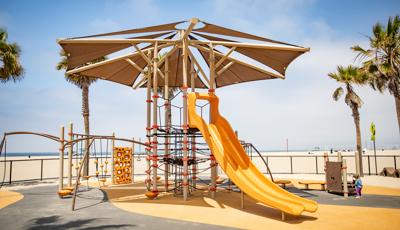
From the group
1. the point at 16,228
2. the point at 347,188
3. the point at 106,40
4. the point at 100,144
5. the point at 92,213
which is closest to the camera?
the point at 16,228

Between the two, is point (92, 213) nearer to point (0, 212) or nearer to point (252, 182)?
point (0, 212)

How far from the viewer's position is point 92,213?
9.67m

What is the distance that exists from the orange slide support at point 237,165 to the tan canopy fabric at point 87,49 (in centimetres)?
425

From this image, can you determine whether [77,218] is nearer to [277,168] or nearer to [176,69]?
[176,69]

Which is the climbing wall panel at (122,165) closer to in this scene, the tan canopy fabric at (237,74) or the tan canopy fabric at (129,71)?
the tan canopy fabric at (129,71)

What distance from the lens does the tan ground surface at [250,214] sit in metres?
8.12

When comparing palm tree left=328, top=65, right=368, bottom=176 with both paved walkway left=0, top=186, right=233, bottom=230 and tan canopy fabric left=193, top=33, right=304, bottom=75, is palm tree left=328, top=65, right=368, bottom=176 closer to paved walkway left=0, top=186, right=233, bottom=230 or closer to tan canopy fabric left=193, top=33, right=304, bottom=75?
tan canopy fabric left=193, top=33, right=304, bottom=75

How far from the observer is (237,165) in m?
10.7

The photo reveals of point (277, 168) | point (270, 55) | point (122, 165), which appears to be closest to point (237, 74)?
point (270, 55)

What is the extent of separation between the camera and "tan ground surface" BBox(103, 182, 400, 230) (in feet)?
26.7

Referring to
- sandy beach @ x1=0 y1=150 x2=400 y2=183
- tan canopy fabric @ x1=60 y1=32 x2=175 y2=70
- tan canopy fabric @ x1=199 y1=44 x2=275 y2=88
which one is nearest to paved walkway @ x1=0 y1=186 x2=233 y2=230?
tan canopy fabric @ x1=60 y1=32 x2=175 y2=70

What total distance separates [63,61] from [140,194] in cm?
1684

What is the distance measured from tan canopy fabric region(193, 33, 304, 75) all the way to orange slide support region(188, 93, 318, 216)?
3512 millimetres

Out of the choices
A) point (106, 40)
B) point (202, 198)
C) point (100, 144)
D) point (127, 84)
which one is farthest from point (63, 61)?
point (202, 198)
